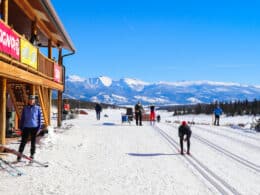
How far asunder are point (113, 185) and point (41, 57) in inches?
360

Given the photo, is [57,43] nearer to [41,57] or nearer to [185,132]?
[41,57]

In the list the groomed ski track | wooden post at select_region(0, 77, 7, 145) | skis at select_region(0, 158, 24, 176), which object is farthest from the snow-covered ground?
wooden post at select_region(0, 77, 7, 145)

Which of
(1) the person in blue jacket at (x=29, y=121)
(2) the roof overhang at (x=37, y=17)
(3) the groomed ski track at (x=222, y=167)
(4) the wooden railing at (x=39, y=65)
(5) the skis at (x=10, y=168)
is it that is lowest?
(3) the groomed ski track at (x=222, y=167)

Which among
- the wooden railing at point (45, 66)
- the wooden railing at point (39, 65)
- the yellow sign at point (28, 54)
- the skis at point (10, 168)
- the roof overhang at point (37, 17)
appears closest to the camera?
the skis at point (10, 168)

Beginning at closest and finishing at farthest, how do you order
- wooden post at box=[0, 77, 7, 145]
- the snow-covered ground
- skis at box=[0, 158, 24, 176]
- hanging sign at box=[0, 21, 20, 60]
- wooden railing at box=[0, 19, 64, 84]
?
1. the snow-covered ground
2. skis at box=[0, 158, 24, 176]
3. hanging sign at box=[0, 21, 20, 60]
4. wooden railing at box=[0, 19, 64, 84]
5. wooden post at box=[0, 77, 7, 145]

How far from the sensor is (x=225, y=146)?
15578mm

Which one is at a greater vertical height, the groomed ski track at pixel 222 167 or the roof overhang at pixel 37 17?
the roof overhang at pixel 37 17

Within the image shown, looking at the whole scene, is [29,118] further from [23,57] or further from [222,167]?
[222,167]

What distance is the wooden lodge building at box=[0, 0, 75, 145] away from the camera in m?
10.7

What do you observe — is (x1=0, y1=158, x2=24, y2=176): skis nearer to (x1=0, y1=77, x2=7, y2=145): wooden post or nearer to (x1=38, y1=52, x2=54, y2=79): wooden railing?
(x1=0, y1=77, x2=7, y2=145): wooden post

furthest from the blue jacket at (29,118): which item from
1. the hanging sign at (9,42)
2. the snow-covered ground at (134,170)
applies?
the hanging sign at (9,42)

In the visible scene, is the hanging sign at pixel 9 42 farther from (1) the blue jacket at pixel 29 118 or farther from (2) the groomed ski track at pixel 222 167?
(2) the groomed ski track at pixel 222 167

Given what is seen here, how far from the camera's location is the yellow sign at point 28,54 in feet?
40.4

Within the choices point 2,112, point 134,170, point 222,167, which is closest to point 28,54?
point 2,112
